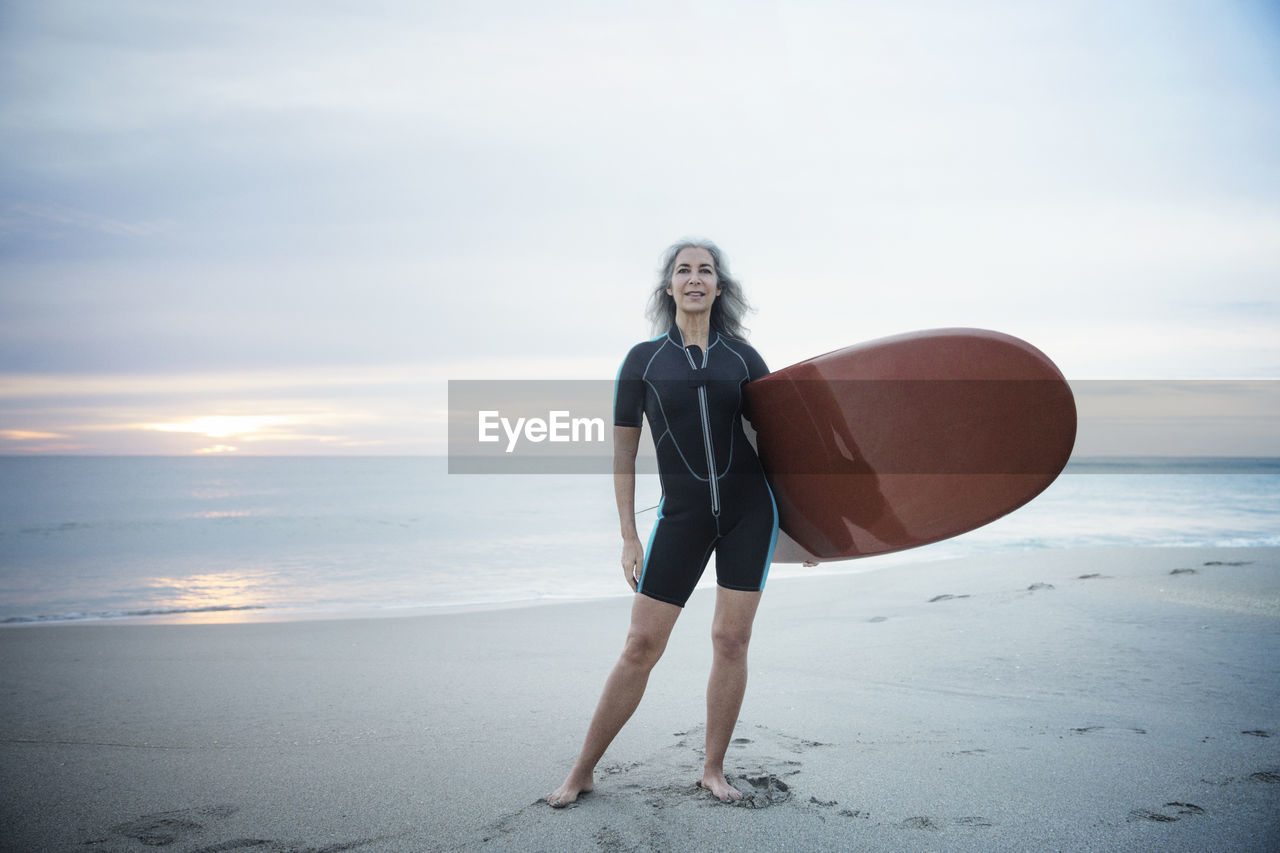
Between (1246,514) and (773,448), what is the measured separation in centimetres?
1531

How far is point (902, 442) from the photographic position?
8.07 feet

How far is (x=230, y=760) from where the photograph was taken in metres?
2.45

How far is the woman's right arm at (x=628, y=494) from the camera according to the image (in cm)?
212

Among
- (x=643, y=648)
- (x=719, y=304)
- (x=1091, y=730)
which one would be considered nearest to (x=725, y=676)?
(x=643, y=648)

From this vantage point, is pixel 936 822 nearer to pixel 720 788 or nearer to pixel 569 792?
pixel 720 788

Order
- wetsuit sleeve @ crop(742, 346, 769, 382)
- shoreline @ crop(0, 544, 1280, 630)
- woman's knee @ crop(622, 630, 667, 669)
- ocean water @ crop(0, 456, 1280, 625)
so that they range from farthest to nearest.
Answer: ocean water @ crop(0, 456, 1280, 625) → shoreline @ crop(0, 544, 1280, 630) → wetsuit sleeve @ crop(742, 346, 769, 382) → woman's knee @ crop(622, 630, 667, 669)

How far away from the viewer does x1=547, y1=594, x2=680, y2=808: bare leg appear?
80.3 inches

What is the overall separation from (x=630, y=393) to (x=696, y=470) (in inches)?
11.4

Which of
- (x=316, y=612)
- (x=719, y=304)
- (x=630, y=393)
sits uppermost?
(x=719, y=304)

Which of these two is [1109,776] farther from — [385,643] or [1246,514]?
[1246,514]

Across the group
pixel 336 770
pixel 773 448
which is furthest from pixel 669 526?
pixel 336 770

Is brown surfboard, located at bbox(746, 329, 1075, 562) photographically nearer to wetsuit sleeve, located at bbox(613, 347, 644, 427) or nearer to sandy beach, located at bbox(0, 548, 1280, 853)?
wetsuit sleeve, located at bbox(613, 347, 644, 427)

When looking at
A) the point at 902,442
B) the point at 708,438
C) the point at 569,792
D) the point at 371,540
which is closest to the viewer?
the point at 569,792

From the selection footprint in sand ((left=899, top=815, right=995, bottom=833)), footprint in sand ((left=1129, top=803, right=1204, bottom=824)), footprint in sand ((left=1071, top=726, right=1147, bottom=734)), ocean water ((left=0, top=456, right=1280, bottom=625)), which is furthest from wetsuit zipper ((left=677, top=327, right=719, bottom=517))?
ocean water ((left=0, top=456, right=1280, bottom=625))
